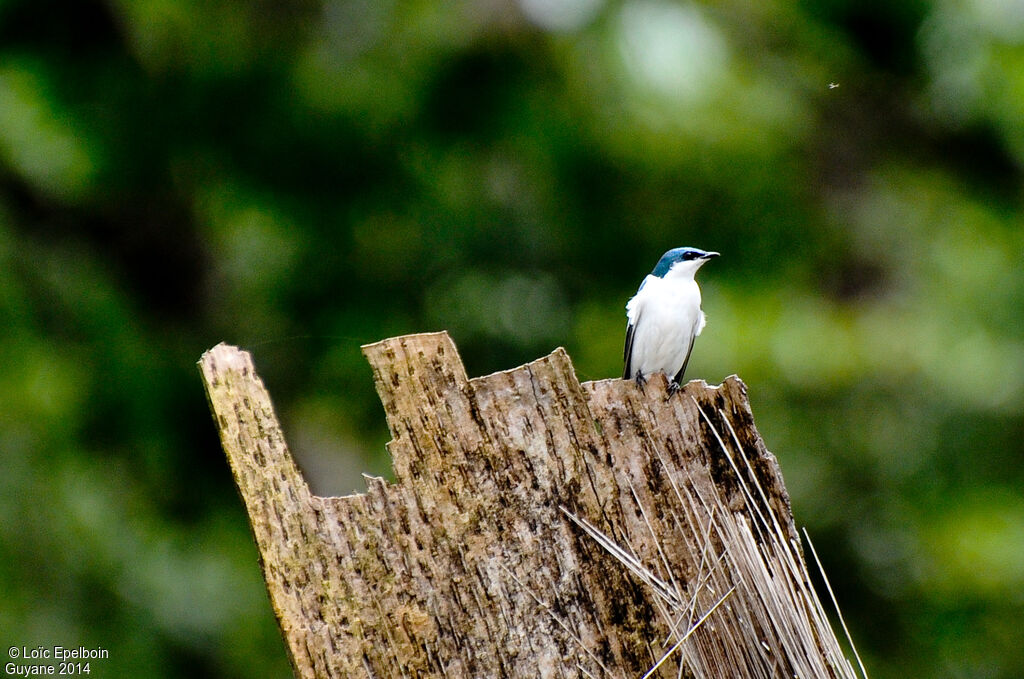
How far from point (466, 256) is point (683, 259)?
167 inches

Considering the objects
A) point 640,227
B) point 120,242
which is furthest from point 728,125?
point 120,242

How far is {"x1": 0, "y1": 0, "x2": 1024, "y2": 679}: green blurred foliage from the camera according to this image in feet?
26.6

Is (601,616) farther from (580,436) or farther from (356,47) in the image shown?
(356,47)

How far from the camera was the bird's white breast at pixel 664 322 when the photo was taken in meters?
4.71

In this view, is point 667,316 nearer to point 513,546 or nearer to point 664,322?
point 664,322

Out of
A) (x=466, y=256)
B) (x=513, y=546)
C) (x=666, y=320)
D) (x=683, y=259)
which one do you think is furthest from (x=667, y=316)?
(x=466, y=256)

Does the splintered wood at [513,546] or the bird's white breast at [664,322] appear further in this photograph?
the bird's white breast at [664,322]

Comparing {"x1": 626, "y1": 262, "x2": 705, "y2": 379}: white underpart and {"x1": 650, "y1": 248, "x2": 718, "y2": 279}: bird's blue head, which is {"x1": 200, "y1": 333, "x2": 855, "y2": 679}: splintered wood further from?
{"x1": 650, "y1": 248, "x2": 718, "y2": 279}: bird's blue head

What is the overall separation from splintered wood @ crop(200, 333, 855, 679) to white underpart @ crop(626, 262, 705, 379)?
2120 millimetres

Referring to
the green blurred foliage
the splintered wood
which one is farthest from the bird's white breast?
the green blurred foliage

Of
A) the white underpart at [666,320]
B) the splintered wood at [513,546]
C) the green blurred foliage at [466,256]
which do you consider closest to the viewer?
the splintered wood at [513,546]

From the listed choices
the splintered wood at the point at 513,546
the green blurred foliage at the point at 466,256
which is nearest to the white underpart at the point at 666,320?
the splintered wood at the point at 513,546

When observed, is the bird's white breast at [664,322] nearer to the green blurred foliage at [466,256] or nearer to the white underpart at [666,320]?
the white underpart at [666,320]

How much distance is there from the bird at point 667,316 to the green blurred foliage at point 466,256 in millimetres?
3148
